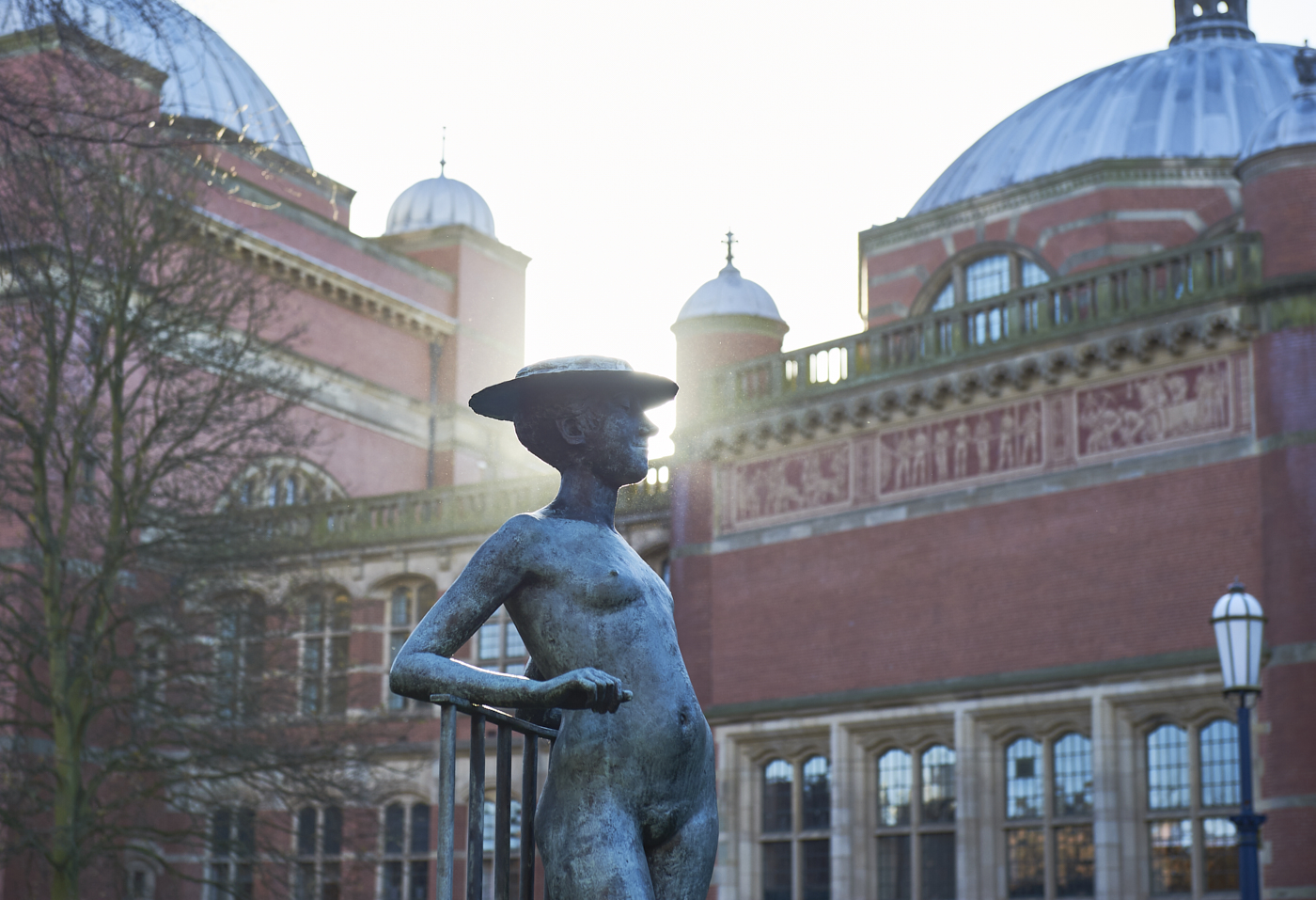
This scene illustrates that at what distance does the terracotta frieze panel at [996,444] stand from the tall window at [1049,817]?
10.6 ft

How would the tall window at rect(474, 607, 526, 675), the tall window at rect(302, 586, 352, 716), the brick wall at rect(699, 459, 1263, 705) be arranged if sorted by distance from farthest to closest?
the tall window at rect(474, 607, 526, 675) < the tall window at rect(302, 586, 352, 716) < the brick wall at rect(699, 459, 1263, 705)

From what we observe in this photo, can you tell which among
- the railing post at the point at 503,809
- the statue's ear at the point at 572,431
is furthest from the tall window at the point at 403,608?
the statue's ear at the point at 572,431

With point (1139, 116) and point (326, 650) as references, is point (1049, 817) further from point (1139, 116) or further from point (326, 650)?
point (326, 650)

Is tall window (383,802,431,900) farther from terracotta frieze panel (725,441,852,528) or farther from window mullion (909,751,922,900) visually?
window mullion (909,751,922,900)

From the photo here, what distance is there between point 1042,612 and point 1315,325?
14.4 feet

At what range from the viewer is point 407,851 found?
1149 inches

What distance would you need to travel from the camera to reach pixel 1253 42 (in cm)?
3322

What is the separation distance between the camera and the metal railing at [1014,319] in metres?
21.4

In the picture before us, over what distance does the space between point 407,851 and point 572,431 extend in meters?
25.3

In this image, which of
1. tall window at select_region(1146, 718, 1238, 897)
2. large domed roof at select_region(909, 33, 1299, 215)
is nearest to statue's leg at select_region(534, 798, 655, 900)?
tall window at select_region(1146, 718, 1238, 897)

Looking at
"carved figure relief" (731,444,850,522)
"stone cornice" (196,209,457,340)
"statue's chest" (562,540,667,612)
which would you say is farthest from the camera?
"stone cornice" (196,209,457,340)

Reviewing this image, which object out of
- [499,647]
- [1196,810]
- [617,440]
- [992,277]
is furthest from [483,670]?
[992,277]

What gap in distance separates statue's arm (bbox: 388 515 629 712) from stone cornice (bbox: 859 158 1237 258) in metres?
24.7

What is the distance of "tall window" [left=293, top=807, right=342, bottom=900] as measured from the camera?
23.0 metres
